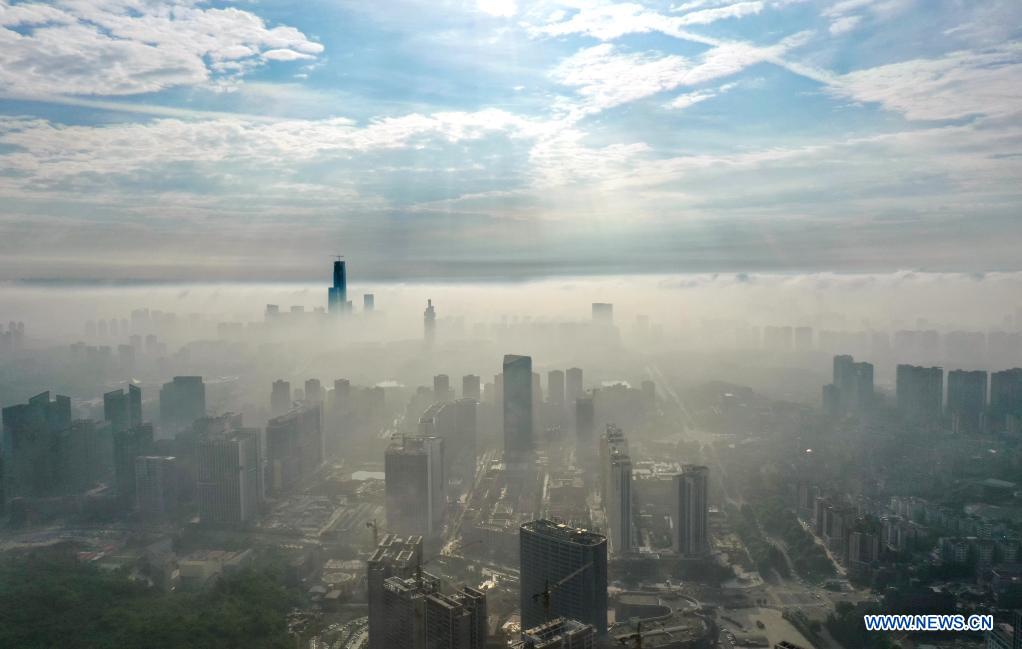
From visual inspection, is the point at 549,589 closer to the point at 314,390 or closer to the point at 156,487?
the point at 156,487

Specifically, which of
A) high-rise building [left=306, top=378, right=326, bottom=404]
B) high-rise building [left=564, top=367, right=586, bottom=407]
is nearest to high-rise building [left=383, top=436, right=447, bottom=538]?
high-rise building [left=306, top=378, right=326, bottom=404]

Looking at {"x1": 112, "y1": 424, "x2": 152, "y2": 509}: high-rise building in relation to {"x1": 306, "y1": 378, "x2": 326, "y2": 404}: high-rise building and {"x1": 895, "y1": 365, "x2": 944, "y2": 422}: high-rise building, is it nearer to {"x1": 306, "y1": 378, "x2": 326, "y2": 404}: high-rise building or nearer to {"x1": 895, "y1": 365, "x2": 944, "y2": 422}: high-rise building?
{"x1": 306, "y1": 378, "x2": 326, "y2": 404}: high-rise building

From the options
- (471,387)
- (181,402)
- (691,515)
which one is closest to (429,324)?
(471,387)

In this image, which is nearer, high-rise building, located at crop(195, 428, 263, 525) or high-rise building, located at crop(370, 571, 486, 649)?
high-rise building, located at crop(370, 571, 486, 649)

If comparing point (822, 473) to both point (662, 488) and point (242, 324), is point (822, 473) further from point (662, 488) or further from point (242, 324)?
point (242, 324)

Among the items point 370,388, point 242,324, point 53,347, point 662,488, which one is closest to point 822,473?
point 662,488

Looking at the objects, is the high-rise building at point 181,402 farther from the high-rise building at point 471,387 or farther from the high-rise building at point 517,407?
the high-rise building at point 517,407
